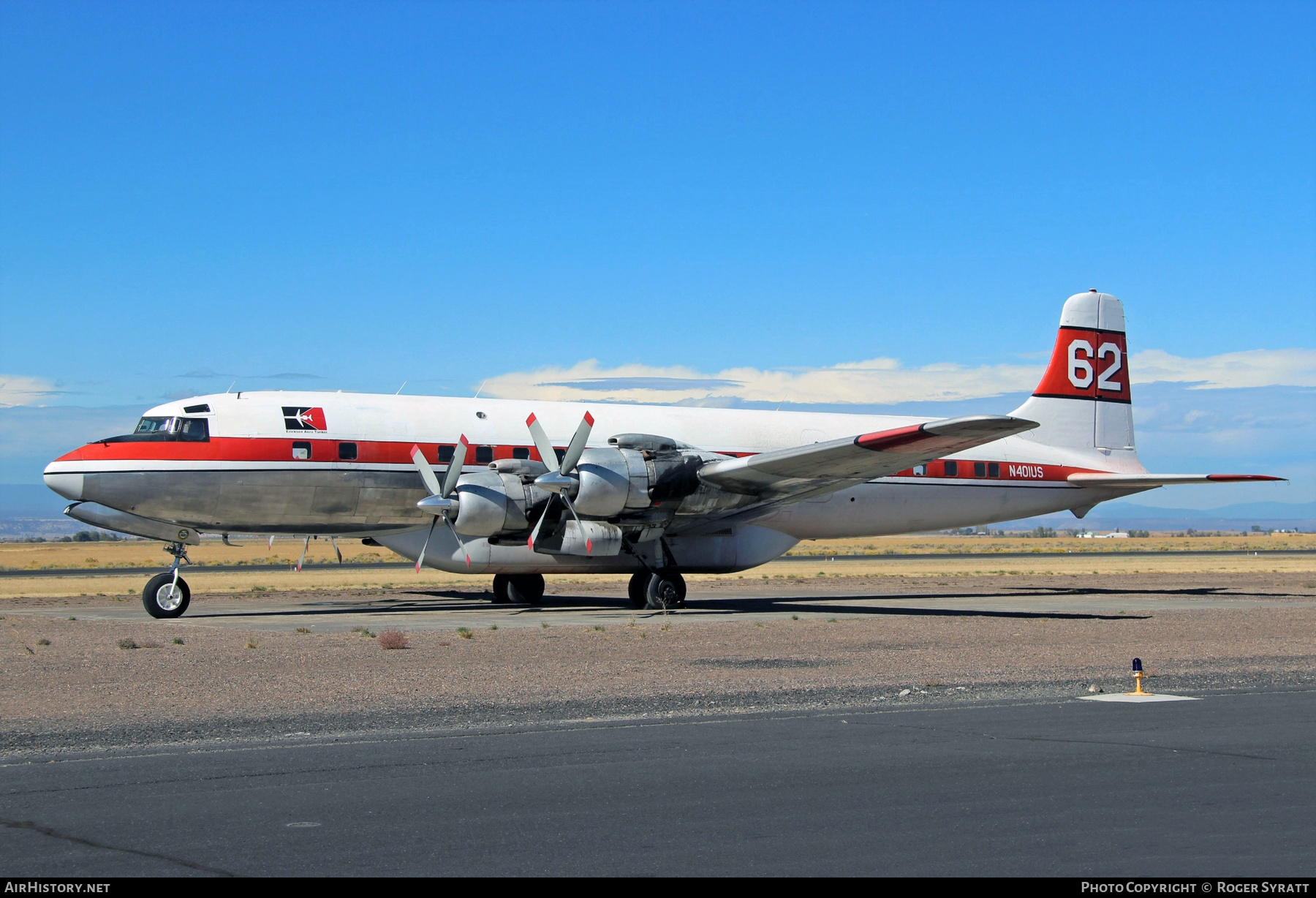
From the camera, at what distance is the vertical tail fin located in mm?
31344

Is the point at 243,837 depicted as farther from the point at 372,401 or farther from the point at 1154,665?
the point at 372,401

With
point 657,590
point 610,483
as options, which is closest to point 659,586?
point 657,590

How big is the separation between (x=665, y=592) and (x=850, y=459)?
475cm

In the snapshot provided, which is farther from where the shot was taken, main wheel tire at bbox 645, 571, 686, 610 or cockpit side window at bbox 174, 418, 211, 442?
main wheel tire at bbox 645, 571, 686, 610

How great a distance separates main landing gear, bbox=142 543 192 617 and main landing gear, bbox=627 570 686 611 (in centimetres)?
865

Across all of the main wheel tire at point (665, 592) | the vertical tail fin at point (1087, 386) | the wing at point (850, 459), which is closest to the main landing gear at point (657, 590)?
the main wheel tire at point (665, 592)

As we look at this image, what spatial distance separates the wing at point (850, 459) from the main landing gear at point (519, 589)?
6.02 m

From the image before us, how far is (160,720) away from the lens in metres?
11.0

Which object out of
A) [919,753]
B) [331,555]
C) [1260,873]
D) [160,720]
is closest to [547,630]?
[160,720]

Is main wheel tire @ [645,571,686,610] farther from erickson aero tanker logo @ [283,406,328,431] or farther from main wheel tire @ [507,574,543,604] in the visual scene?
erickson aero tanker logo @ [283,406,328,431]

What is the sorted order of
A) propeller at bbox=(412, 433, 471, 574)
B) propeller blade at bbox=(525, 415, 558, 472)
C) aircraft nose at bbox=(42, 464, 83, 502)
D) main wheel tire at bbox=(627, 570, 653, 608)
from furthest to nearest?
main wheel tire at bbox=(627, 570, 653, 608), propeller blade at bbox=(525, 415, 558, 472), propeller at bbox=(412, 433, 471, 574), aircraft nose at bbox=(42, 464, 83, 502)

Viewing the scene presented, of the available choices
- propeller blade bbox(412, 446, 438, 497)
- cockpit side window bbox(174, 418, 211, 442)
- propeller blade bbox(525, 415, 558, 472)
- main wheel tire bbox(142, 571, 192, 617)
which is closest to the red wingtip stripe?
propeller blade bbox(525, 415, 558, 472)

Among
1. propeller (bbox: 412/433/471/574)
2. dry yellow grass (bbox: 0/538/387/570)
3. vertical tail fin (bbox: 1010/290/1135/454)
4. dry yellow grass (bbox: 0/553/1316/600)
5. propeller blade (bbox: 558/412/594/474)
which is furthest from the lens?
dry yellow grass (bbox: 0/538/387/570)

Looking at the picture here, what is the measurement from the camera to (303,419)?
23.3m
